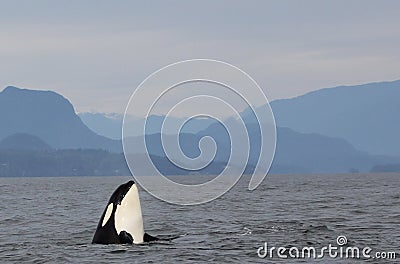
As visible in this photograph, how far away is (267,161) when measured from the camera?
69.9 ft

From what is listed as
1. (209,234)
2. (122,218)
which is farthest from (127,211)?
(209,234)

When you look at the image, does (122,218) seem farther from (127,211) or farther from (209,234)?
(209,234)

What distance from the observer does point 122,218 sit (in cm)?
2017

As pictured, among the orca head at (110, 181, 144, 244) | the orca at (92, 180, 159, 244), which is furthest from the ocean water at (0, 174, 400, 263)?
the orca head at (110, 181, 144, 244)

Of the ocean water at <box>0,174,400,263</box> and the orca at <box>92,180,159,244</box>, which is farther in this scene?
the orca at <box>92,180,159,244</box>

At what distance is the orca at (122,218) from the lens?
20172mm

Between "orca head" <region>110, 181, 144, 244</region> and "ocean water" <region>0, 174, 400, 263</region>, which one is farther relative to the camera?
"orca head" <region>110, 181, 144, 244</region>

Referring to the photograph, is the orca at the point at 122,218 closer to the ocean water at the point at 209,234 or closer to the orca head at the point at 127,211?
the orca head at the point at 127,211

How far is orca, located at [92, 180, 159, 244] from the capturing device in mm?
20172

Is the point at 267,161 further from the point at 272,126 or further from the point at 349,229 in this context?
the point at 349,229

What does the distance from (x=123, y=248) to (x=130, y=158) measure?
13.0ft

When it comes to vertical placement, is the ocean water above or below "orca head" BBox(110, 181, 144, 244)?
below

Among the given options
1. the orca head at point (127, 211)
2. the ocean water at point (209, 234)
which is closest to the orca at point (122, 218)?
the orca head at point (127, 211)

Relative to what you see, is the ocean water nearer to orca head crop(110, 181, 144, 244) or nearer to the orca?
the orca
